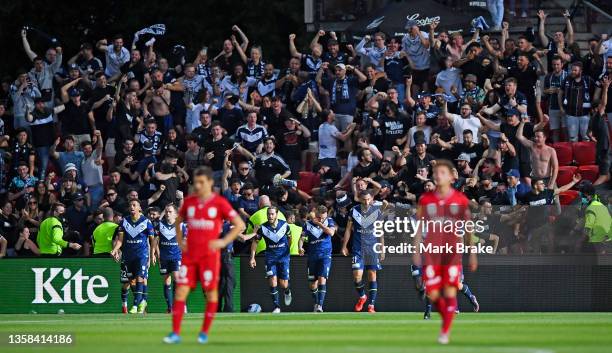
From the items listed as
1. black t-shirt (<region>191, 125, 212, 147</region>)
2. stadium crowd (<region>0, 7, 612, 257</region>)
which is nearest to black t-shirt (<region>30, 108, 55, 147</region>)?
stadium crowd (<region>0, 7, 612, 257</region>)

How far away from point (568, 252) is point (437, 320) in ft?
17.6

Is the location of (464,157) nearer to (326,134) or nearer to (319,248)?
(326,134)

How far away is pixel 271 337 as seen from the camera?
1822cm

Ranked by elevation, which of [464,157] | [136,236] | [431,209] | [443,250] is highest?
[431,209]

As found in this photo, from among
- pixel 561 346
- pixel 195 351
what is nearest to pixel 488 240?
pixel 561 346

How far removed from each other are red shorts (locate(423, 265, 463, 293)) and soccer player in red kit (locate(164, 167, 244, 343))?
2.33m

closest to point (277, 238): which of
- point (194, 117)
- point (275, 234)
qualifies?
point (275, 234)

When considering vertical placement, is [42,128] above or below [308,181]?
above

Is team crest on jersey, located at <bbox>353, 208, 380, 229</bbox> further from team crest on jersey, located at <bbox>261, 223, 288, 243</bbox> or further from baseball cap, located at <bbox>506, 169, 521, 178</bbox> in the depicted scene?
baseball cap, located at <bbox>506, 169, 521, 178</bbox>

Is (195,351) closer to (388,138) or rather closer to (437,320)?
(437,320)

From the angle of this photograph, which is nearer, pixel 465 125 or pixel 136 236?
pixel 136 236

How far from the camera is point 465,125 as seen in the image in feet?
93.7

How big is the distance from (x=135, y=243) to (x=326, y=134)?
17.6 ft

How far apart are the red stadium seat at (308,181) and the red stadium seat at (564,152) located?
4.99 meters
